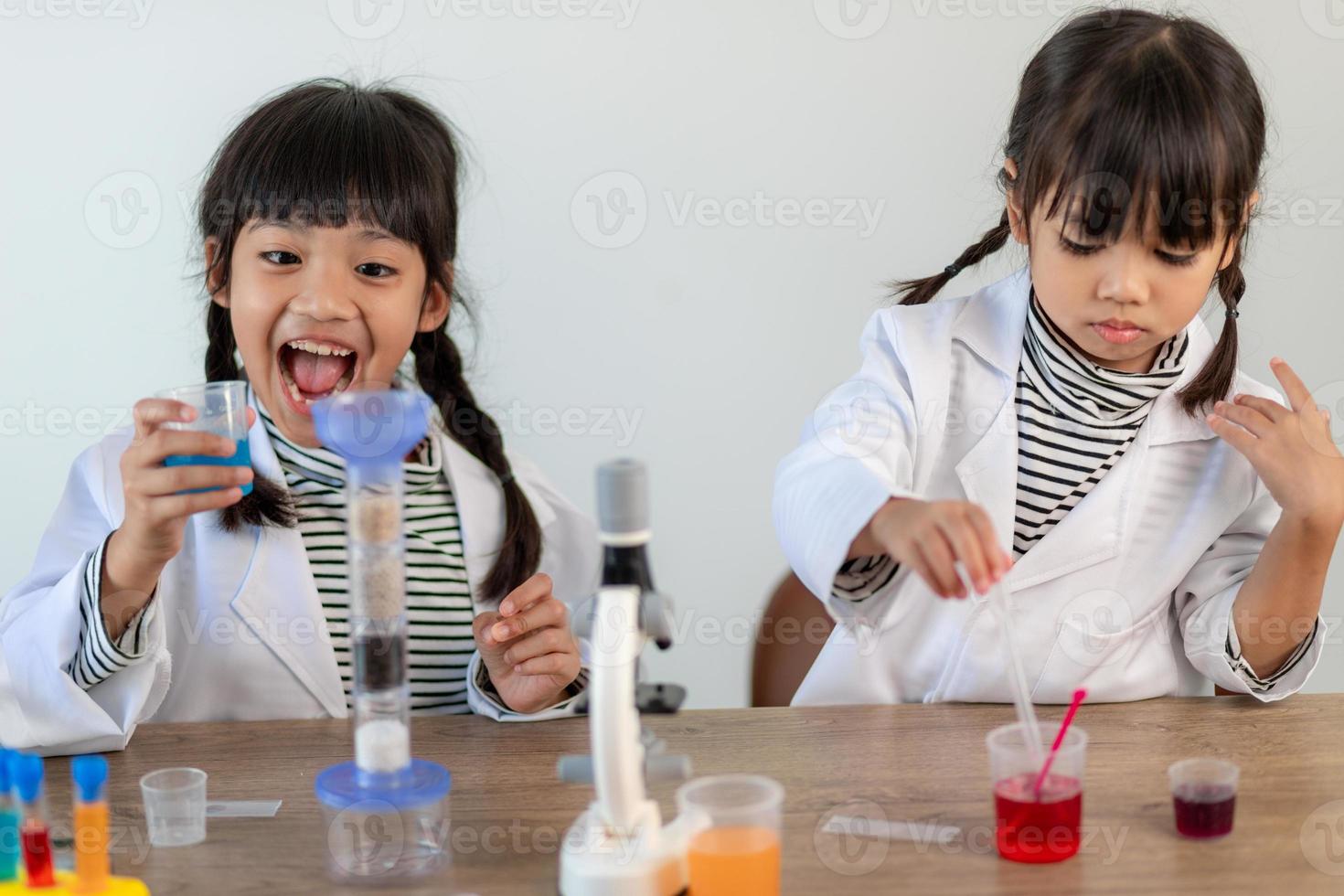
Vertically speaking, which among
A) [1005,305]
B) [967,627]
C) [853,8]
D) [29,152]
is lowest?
[967,627]

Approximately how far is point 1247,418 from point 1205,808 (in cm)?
52

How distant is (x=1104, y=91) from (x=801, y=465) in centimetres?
51

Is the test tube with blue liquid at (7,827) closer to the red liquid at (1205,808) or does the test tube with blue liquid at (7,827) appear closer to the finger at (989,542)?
the finger at (989,542)

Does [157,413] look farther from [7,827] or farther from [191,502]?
[7,827]

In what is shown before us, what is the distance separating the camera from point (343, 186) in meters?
1.70

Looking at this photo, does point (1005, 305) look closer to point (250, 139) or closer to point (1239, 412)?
point (1239, 412)

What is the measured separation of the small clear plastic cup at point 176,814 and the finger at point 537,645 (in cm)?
39

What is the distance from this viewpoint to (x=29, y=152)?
239 cm

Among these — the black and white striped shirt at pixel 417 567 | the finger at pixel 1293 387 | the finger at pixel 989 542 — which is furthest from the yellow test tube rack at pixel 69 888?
the finger at pixel 1293 387

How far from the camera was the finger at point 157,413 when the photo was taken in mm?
1342

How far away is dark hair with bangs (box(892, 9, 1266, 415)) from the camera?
1.46 metres

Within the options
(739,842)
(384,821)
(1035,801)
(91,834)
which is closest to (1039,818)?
(1035,801)

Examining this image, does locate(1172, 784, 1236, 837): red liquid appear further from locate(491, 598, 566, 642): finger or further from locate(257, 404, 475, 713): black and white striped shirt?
locate(257, 404, 475, 713): black and white striped shirt

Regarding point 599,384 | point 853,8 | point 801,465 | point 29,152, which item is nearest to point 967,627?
point 801,465
